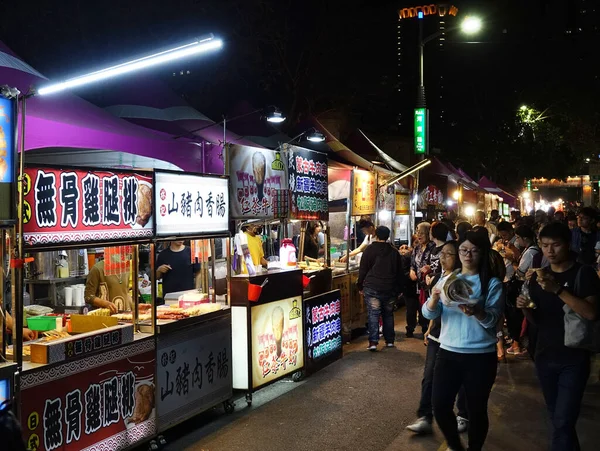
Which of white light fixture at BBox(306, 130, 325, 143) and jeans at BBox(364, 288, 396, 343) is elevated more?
white light fixture at BBox(306, 130, 325, 143)

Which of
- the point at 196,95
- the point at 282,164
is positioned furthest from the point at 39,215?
the point at 196,95

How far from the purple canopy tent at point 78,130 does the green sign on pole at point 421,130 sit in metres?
10.8

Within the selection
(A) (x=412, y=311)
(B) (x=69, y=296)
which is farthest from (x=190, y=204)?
(A) (x=412, y=311)

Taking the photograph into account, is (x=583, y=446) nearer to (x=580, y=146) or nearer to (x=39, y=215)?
(x=39, y=215)

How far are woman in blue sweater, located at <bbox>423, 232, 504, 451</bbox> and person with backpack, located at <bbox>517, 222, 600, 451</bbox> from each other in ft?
0.89

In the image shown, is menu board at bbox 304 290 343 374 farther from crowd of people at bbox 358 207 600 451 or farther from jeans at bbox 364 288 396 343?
crowd of people at bbox 358 207 600 451

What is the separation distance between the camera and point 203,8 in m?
19.7

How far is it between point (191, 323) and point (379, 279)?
430 cm

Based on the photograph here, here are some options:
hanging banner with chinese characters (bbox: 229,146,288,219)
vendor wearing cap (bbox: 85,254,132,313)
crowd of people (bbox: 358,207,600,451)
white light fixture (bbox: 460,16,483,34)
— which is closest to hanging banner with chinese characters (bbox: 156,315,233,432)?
vendor wearing cap (bbox: 85,254,132,313)

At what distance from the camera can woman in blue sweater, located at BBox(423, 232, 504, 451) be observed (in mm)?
4375

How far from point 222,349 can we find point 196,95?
646 inches

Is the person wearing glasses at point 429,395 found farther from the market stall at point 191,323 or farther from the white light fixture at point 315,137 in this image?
the white light fixture at point 315,137

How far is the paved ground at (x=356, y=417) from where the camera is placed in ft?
18.6

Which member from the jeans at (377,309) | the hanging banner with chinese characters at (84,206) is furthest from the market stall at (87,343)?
the jeans at (377,309)
